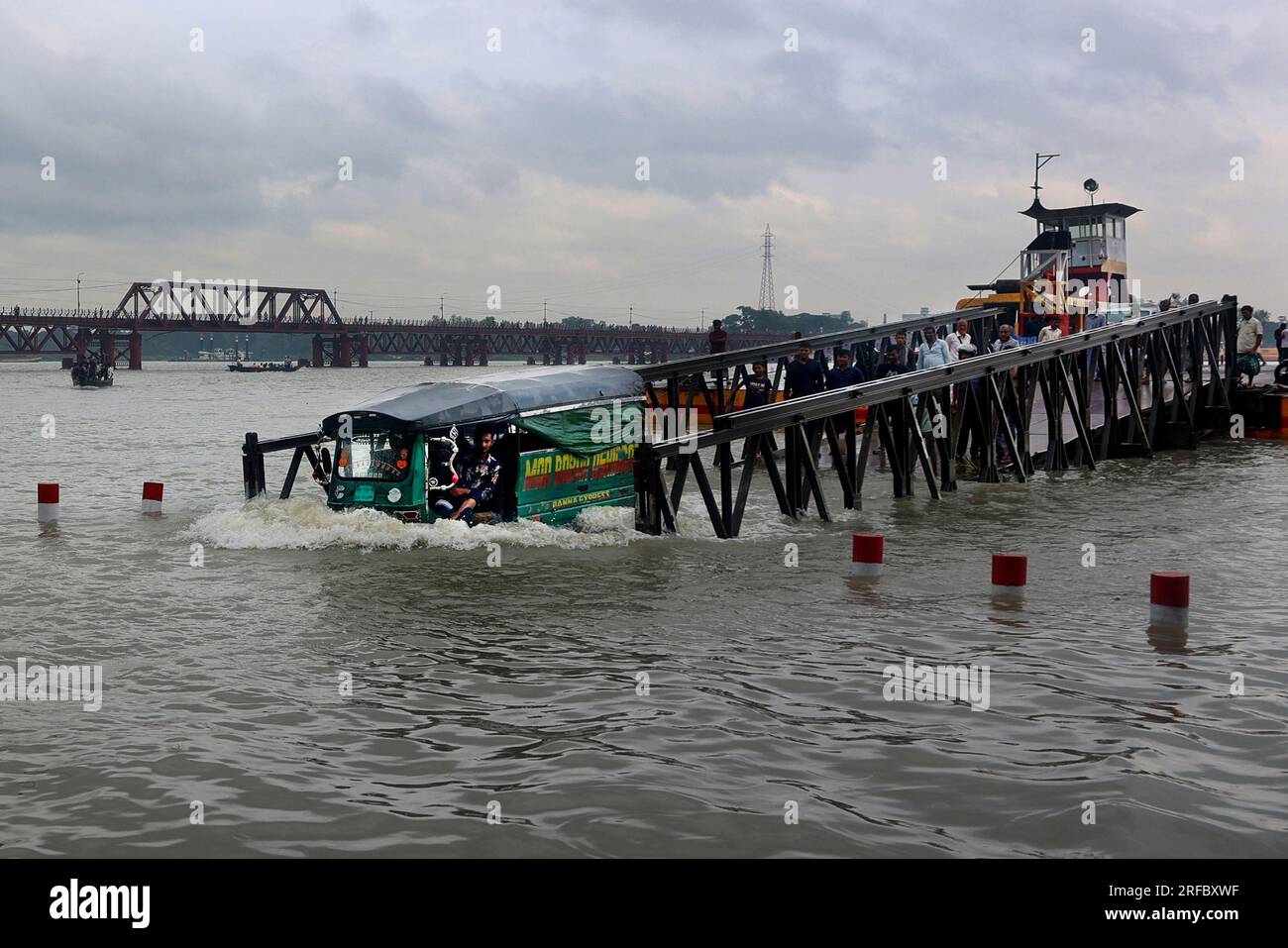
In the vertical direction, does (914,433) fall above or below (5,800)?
above

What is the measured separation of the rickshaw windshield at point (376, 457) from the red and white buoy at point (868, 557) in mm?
6049

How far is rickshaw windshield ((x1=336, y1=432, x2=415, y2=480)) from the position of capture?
56.0 ft

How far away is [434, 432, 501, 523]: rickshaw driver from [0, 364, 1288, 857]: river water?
1.20ft

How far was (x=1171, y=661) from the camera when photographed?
11055 millimetres

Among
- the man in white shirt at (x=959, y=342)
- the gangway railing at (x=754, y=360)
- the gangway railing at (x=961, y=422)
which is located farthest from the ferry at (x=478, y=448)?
the man in white shirt at (x=959, y=342)

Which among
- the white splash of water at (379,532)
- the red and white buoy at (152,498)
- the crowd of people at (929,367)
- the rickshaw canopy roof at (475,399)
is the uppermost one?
the crowd of people at (929,367)

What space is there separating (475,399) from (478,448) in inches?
26.3

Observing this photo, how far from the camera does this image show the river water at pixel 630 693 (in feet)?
24.4

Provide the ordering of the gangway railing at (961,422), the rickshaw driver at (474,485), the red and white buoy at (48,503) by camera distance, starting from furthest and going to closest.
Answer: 1. the red and white buoy at (48,503)
2. the gangway railing at (961,422)
3. the rickshaw driver at (474,485)

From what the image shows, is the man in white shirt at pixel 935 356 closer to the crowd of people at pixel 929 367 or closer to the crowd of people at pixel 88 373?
the crowd of people at pixel 929 367

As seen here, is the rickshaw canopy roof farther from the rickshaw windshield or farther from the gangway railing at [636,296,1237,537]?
the gangway railing at [636,296,1237,537]
